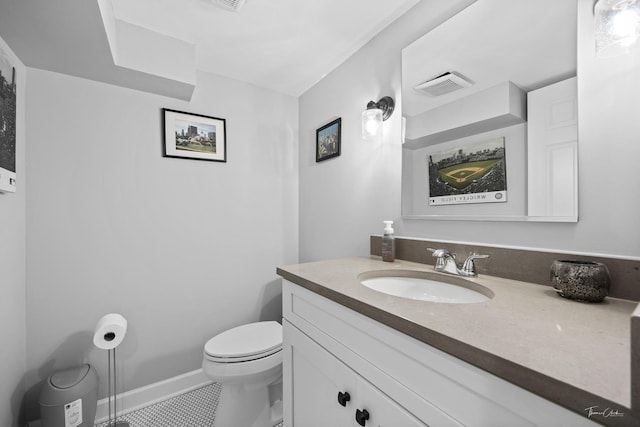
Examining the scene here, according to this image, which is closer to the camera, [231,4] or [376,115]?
[231,4]

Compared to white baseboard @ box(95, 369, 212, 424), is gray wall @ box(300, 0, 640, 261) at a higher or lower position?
higher

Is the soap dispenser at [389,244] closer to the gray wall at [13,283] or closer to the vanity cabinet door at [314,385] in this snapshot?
the vanity cabinet door at [314,385]

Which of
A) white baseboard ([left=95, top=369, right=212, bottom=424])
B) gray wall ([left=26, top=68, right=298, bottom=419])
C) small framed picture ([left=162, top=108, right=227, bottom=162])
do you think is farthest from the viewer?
small framed picture ([left=162, top=108, right=227, bottom=162])

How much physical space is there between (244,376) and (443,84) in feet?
5.56

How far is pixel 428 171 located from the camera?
1.27 meters

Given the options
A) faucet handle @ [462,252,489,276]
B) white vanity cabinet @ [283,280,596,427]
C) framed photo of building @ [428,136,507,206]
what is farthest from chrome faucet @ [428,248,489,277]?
white vanity cabinet @ [283,280,596,427]

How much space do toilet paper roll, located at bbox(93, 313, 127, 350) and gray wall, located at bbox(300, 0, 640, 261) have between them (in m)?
1.26

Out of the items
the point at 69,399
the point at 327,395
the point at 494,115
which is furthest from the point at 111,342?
the point at 494,115

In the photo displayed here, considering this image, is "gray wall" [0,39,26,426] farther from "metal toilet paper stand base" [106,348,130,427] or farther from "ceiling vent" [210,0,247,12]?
"ceiling vent" [210,0,247,12]

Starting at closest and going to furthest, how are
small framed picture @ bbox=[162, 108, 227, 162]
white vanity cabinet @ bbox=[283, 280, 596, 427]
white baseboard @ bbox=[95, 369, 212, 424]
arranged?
1. white vanity cabinet @ bbox=[283, 280, 596, 427]
2. white baseboard @ bbox=[95, 369, 212, 424]
3. small framed picture @ bbox=[162, 108, 227, 162]

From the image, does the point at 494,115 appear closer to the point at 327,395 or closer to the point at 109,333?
the point at 327,395

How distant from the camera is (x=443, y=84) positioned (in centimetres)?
119

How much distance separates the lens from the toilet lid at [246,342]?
1.42 m

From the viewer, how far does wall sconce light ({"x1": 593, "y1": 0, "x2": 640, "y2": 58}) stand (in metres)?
0.72
